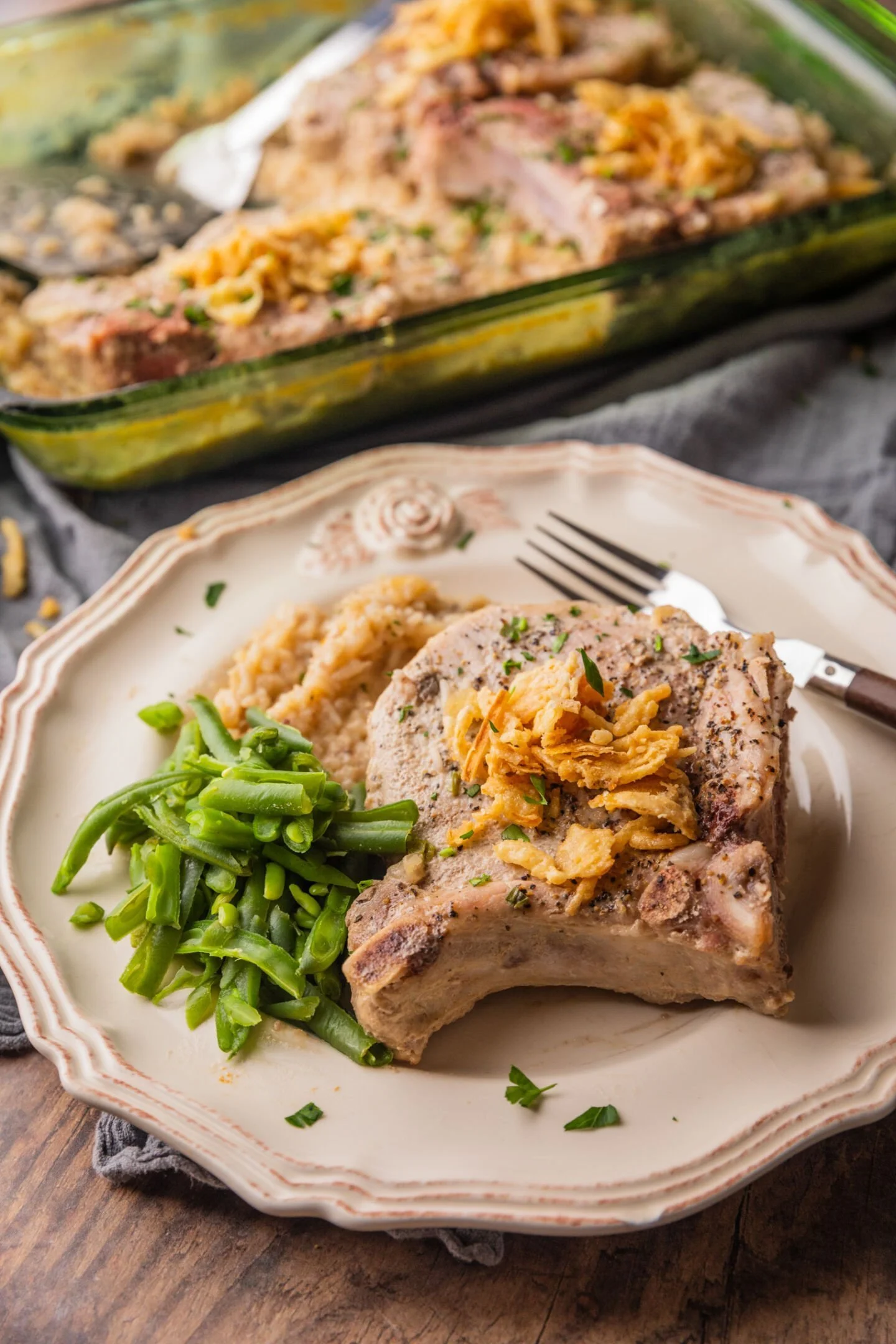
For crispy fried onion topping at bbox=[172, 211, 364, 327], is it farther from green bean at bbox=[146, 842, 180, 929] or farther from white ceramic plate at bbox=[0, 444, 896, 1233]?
green bean at bbox=[146, 842, 180, 929]

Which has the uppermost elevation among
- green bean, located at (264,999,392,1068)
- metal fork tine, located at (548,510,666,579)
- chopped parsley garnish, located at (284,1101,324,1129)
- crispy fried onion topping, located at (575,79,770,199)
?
crispy fried onion topping, located at (575,79,770,199)

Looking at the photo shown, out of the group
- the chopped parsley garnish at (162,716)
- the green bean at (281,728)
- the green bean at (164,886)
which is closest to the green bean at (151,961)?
the green bean at (164,886)

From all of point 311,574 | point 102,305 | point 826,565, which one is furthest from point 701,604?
point 102,305

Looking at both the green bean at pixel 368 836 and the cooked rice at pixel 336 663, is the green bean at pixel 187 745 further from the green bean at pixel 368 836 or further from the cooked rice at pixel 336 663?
the green bean at pixel 368 836

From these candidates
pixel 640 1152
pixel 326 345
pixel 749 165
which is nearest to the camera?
pixel 640 1152

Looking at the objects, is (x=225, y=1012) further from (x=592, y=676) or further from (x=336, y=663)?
(x=592, y=676)

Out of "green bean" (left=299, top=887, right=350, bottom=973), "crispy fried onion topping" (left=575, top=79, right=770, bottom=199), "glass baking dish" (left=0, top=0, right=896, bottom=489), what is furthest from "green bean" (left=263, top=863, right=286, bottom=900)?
"crispy fried onion topping" (left=575, top=79, right=770, bottom=199)

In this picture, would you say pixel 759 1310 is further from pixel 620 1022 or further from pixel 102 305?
pixel 102 305
